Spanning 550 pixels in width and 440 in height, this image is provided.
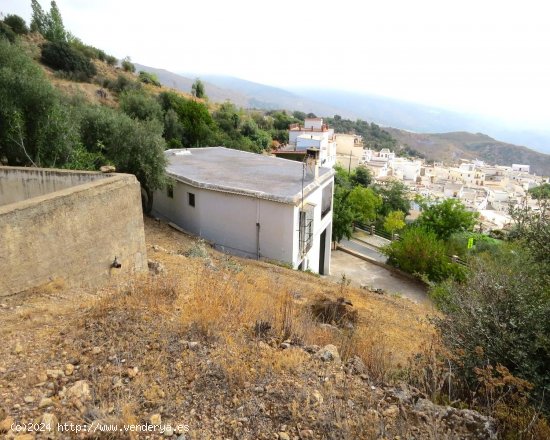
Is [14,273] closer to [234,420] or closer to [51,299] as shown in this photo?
[51,299]

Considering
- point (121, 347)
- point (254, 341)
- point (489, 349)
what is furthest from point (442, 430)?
point (121, 347)

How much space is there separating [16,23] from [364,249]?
40490 millimetres

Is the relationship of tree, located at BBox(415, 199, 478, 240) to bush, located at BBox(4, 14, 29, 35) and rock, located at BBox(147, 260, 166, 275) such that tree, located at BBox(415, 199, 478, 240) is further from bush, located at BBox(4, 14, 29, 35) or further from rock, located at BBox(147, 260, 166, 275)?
bush, located at BBox(4, 14, 29, 35)

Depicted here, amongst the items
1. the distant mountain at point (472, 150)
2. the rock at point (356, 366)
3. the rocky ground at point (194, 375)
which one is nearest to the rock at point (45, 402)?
the rocky ground at point (194, 375)

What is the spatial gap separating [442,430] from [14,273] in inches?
241

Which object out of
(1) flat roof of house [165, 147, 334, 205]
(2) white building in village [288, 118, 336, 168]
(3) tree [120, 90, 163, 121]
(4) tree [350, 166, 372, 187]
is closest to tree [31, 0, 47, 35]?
(3) tree [120, 90, 163, 121]

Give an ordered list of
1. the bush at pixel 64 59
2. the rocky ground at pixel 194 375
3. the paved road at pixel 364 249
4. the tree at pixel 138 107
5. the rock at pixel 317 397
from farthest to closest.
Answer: the bush at pixel 64 59
the tree at pixel 138 107
the paved road at pixel 364 249
the rock at pixel 317 397
the rocky ground at pixel 194 375

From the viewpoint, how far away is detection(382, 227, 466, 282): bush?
18.7 metres

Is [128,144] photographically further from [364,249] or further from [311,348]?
[364,249]

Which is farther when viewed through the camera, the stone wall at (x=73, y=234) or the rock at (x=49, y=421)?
the stone wall at (x=73, y=234)

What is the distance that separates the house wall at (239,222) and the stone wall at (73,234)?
17.9 ft

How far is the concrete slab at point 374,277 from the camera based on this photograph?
1773 cm

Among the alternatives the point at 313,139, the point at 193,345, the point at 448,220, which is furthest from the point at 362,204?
the point at 193,345

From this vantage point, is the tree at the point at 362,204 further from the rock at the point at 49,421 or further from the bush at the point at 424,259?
the rock at the point at 49,421
